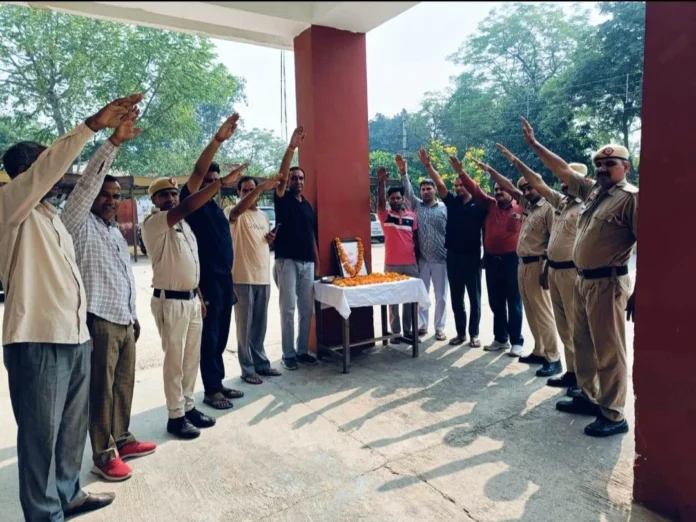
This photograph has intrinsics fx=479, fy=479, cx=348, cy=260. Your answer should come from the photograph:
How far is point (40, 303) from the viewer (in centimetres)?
223

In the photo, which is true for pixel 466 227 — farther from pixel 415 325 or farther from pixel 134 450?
Answer: pixel 134 450

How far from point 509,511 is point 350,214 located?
11.6 ft

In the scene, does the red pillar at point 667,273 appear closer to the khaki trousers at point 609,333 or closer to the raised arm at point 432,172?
the khaki trousers at point 609,333

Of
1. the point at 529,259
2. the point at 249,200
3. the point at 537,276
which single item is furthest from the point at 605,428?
the point at 249,200

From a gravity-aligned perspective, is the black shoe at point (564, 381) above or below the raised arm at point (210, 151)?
below

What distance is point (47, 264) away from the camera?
226cm

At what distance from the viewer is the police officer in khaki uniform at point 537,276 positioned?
15.3ft

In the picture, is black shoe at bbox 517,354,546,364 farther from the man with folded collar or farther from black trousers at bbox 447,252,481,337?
the man with folded collar

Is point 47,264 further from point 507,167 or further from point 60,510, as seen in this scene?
point 507,167

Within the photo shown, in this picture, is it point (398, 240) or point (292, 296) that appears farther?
point (398, 240)

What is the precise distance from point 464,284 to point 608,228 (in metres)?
2.58

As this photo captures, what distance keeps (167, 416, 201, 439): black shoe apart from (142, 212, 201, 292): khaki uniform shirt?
0.97 m

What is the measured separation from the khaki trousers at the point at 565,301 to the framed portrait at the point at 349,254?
2.03 meters

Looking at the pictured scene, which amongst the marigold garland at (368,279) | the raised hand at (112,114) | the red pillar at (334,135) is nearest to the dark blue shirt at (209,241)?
the marigold garland at (368,279)
